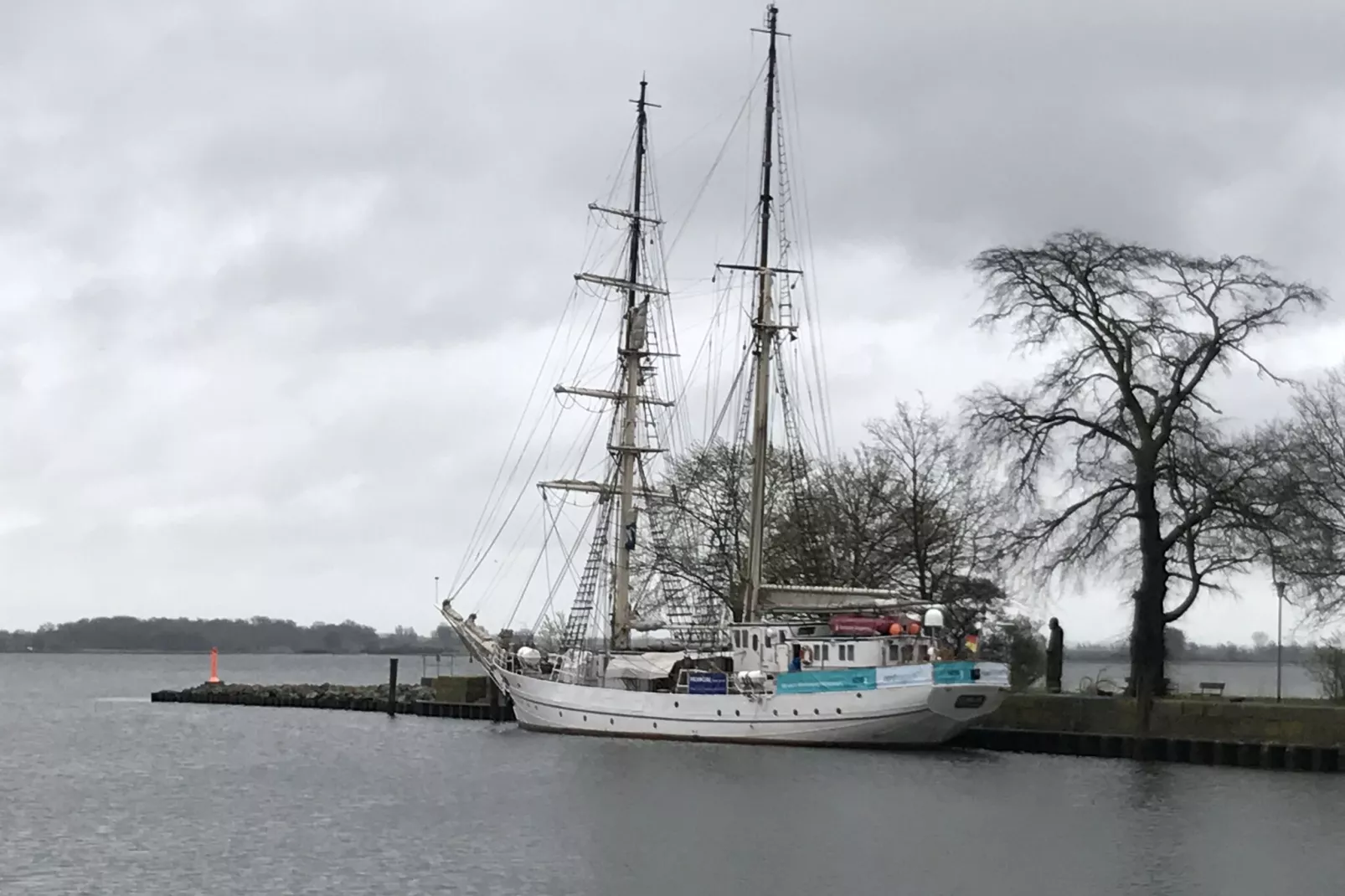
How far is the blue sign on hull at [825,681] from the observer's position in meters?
54.2

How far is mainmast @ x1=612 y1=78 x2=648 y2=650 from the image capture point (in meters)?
66.6

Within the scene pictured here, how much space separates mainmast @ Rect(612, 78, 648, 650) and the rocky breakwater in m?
16.8

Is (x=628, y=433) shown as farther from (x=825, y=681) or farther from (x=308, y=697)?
(x=308, y=697)

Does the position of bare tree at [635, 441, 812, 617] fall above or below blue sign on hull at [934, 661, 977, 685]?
above

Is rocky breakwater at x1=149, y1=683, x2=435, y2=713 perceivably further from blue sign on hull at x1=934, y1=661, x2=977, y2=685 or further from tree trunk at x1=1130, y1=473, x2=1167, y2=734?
tree trunk at x1=1130, y1=473, x2=1167, y2=734

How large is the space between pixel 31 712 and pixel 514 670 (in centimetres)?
3855

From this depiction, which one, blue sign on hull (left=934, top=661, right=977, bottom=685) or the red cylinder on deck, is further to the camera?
the red cylinder on deck

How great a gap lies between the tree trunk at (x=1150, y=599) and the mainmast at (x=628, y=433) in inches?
800

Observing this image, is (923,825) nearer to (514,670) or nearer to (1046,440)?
(1046,440)

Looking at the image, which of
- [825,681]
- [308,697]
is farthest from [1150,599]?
[308,697]

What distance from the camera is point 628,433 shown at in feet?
223

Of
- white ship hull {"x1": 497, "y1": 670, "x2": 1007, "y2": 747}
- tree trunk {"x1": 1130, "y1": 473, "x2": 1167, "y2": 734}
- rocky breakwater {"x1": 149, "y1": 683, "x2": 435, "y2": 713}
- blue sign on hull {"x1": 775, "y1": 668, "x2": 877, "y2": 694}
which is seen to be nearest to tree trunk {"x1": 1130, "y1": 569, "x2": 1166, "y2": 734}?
tree trunk {"x1": 1130, "y1": 473, "x2": 1167, "y2": 734}

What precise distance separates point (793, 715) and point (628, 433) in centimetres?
1583

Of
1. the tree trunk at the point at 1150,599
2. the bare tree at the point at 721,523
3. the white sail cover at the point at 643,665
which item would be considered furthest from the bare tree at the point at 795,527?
the tree trunk at the point at 1150,599
